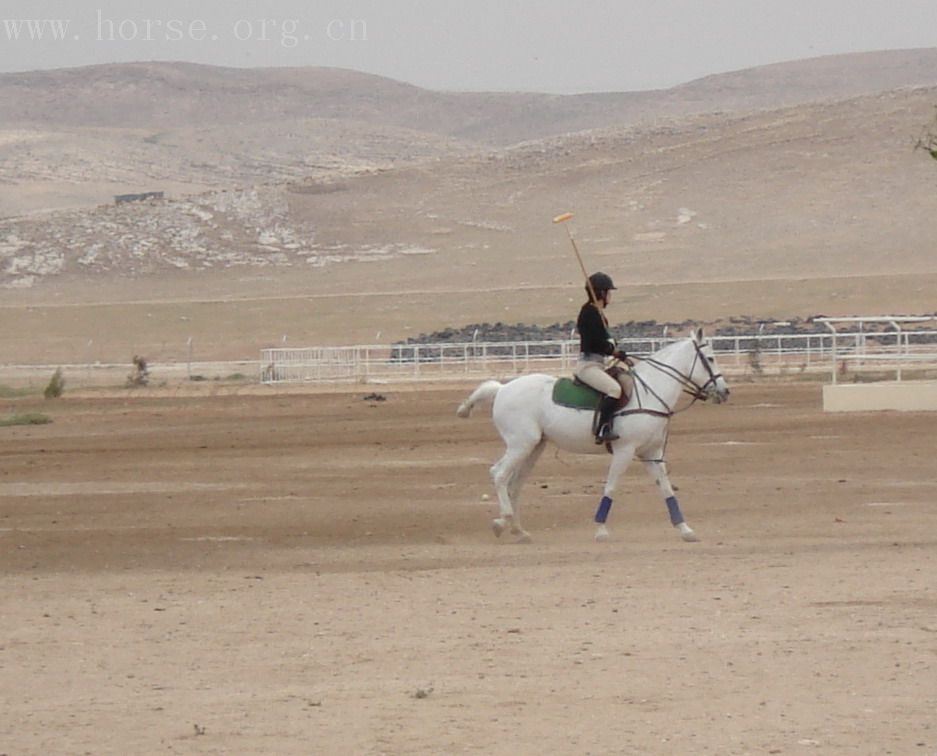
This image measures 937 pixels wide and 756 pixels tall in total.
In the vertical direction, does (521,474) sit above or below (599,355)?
below

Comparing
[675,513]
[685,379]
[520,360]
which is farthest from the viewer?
[520,360]

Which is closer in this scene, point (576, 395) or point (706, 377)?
point (576, 395)

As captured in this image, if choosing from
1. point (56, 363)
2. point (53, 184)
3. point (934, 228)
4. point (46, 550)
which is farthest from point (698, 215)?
point (46, 550)

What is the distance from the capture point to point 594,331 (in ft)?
58.8

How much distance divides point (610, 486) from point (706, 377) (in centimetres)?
140

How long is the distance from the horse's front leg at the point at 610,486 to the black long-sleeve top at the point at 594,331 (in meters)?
0.86

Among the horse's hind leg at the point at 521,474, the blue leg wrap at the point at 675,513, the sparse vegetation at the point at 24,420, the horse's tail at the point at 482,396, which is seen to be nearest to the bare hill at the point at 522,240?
the sparse vegetation at the point at 24,420

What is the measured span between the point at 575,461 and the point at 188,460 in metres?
5.33

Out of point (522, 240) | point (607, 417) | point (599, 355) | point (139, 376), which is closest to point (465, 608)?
point (607, 417)

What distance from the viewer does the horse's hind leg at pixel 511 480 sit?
59.3 ft

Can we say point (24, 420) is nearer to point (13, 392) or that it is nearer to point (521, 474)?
point (13, 392)

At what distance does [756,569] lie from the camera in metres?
15.4

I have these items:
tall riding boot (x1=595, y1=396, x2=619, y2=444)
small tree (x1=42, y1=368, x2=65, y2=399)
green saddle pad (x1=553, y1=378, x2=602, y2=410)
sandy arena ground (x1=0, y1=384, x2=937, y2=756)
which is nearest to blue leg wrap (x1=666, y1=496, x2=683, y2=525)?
sandy arena ground (x1=0, y1=384, x2=937, y2=756)

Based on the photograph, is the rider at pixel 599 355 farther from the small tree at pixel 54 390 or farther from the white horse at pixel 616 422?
the small tree at pixel 54 390
